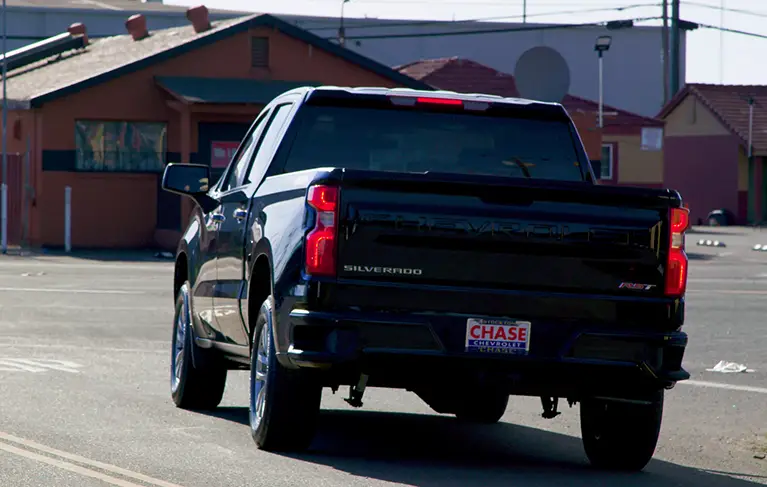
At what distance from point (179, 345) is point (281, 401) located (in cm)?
300

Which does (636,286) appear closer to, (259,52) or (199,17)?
(259,52)

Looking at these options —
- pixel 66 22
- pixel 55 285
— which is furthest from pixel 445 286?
pixel 66 22

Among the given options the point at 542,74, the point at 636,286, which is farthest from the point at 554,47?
the point at 636,286

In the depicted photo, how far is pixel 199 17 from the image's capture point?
1533 inches

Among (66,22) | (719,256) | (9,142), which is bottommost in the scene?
(719,256)

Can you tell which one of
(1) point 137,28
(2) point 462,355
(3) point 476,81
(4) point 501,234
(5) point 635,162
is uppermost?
(1) point 137,28

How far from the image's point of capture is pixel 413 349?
8156 millimetres

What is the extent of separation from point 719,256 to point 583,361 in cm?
3177

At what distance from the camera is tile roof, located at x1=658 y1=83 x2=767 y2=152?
213 feet

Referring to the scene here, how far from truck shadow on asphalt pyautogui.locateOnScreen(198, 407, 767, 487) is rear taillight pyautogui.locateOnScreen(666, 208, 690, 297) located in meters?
1.02

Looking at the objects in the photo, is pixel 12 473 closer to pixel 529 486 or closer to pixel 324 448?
pixel 324 448

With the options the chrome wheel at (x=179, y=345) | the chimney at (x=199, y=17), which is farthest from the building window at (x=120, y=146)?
the chrome wheel at (x=179, y=345)

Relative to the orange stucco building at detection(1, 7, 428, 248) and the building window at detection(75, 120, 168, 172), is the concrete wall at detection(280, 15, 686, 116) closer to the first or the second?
the orange stucco building at detection(1, 7, 428, 248)

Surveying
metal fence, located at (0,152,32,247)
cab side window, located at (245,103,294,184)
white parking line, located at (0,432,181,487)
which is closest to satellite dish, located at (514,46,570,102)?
metal fence, located at (0,152,32,247)
